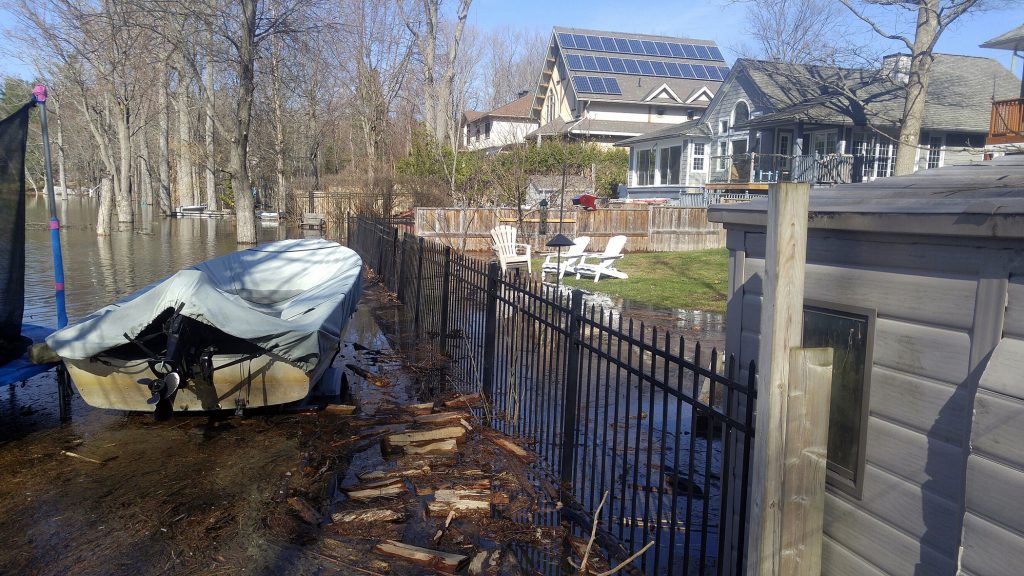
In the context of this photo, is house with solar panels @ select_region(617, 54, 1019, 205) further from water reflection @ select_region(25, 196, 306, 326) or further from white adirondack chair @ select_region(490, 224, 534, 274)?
water reflection @ select_region(25, 196, 306, 326)

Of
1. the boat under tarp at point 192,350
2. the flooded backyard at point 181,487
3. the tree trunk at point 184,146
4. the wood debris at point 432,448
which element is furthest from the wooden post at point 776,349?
the tree trunk at point 184,146

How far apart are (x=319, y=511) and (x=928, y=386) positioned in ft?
12.4

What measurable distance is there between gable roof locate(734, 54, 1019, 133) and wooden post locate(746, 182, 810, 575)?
2812cm

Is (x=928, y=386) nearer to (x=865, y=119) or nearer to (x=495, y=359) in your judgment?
(x=495, y=359)

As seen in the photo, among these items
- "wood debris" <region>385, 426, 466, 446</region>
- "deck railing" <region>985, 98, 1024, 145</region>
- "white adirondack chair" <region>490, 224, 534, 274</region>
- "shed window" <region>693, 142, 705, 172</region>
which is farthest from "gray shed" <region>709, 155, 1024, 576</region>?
"shed window" <region>693, 142, 705, 172</region>

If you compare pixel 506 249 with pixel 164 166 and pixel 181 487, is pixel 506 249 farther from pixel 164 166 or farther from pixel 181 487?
pixel 164 166

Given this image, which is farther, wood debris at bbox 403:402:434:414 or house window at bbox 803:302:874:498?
wood debris at bbox 403:402:434:414

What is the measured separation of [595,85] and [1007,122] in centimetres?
2552

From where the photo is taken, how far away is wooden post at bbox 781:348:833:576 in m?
2.62

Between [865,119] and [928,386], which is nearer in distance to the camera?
[928,386]

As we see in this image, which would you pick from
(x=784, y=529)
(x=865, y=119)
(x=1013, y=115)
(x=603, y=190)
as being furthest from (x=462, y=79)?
(x=784, y=529)

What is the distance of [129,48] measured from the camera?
27.3 meters

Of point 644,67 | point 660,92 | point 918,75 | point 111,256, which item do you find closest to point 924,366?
point 111,256

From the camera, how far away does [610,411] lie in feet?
23.6
